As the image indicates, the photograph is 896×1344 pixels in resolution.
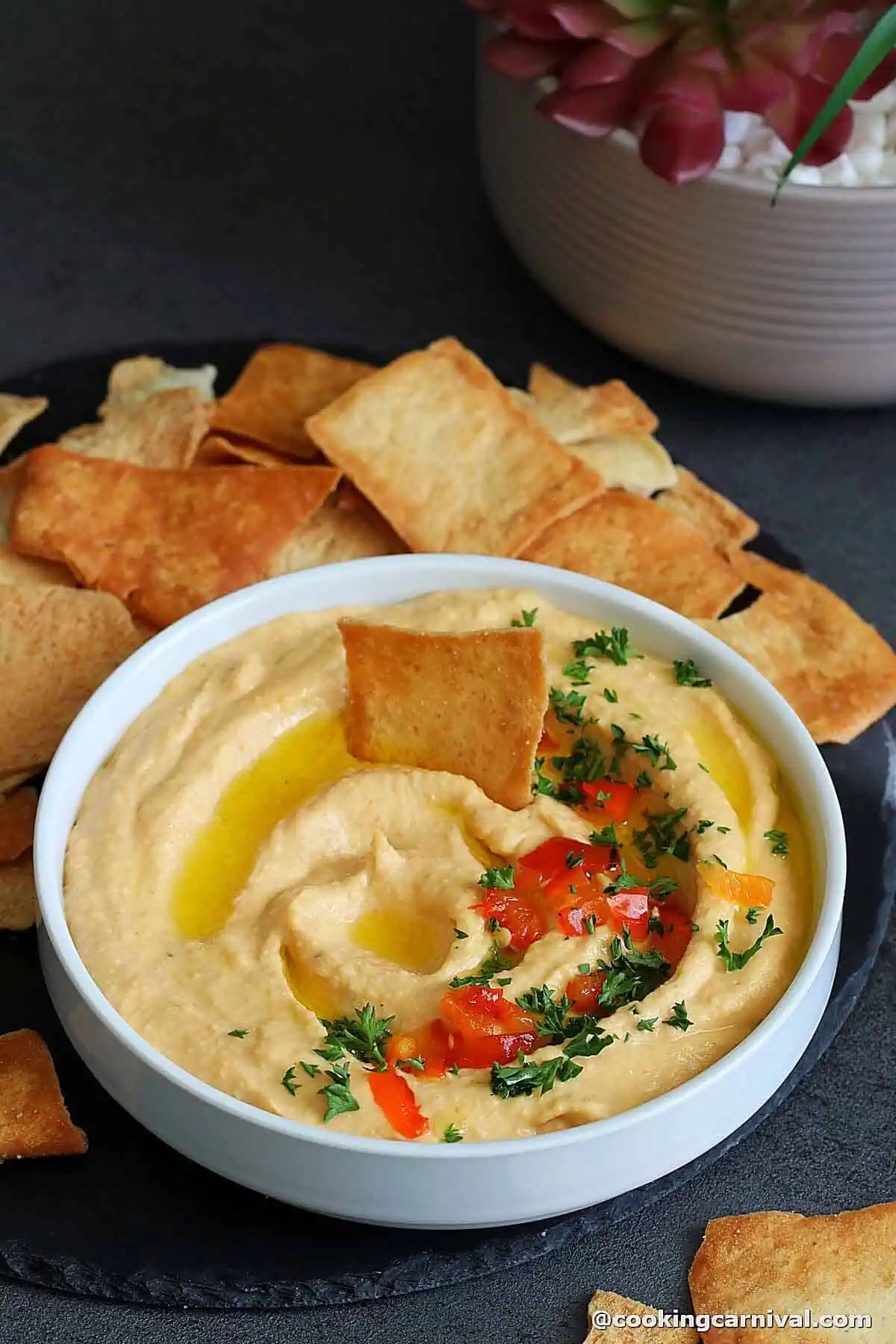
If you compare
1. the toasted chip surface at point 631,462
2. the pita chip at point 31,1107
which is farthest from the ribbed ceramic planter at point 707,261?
the pita chip at point 31,1107

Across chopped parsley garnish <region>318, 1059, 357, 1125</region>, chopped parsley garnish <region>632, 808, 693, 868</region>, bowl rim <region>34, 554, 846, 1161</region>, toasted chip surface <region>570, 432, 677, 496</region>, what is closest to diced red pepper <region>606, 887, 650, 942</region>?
chopped parsley garnish <region>632, 808, 693, 868</region>

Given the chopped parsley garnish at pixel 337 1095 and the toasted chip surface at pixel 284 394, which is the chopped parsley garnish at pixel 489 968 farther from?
the toasted chip surface at pixel 284 394

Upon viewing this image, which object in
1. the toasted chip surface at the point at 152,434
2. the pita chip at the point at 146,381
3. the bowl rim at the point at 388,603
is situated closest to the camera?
the bowl rim at the point at 388,603

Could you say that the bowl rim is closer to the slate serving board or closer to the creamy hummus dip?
the creamy hummus dip

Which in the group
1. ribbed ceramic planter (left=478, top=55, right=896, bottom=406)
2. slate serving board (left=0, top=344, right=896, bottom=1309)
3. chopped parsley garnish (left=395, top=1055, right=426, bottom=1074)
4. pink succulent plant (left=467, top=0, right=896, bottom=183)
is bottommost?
slate serving board (left=0, top=344, right=896, bottom=1309)

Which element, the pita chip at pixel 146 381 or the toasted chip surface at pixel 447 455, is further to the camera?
the pita chip at pixel 146 381

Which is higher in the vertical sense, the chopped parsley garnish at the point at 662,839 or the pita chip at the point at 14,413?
the pita chip at the point at 14,413

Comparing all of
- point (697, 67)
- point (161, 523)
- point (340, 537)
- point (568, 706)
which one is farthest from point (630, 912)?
point (697, 67)
